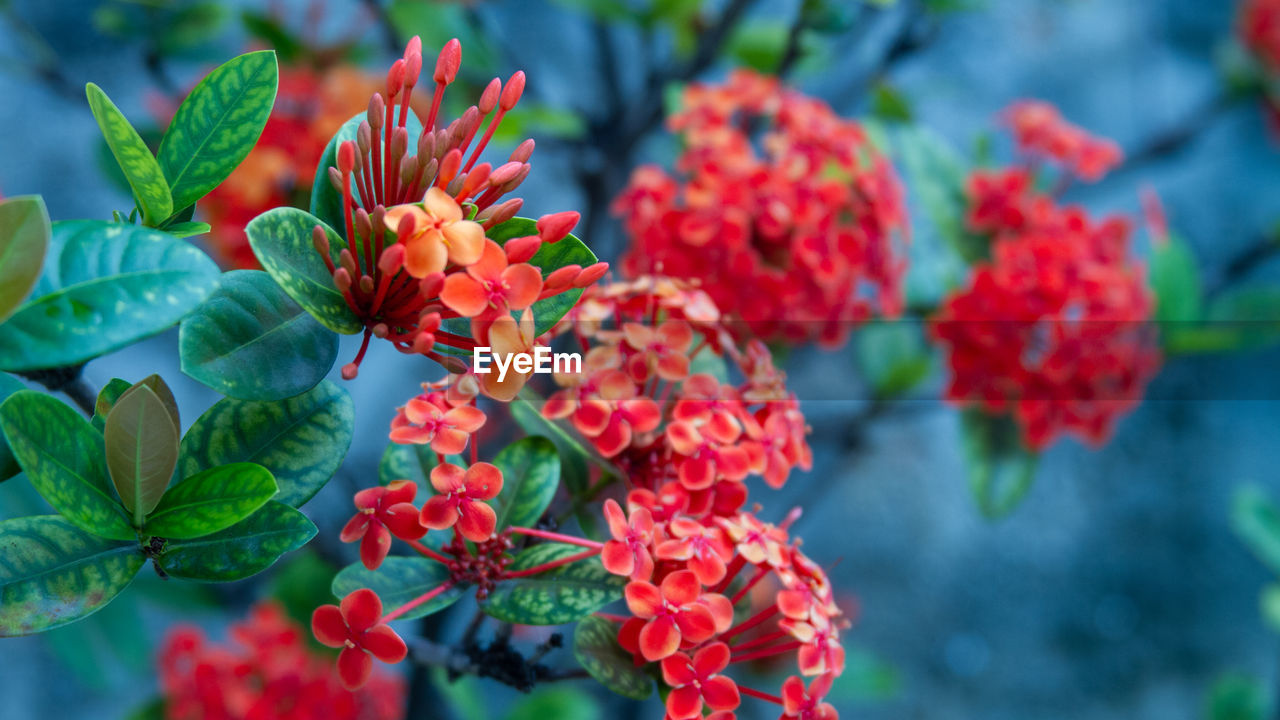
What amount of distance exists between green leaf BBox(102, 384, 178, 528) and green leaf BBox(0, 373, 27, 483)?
44 millimetres

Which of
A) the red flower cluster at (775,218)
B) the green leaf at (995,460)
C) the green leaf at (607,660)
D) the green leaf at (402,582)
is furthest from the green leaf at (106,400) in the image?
the green leaf at (995,460)

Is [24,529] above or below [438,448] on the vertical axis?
below

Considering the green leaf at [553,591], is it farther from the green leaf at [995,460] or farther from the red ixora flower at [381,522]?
the green leaf at [995,460]

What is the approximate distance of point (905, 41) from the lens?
1.18 m

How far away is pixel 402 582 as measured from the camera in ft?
1.50

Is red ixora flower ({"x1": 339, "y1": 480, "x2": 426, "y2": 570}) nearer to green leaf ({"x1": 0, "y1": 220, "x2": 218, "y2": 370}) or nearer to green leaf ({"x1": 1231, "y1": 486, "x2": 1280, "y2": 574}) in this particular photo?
green leaf ({"x1": 0, "y1": 220, "x2": 218, "y2": 370})

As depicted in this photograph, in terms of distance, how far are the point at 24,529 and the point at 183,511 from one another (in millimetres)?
68

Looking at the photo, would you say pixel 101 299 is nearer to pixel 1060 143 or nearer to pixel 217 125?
pixel 217 125

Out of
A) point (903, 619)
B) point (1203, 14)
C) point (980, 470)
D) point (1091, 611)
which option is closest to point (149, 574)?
point (980, 470)

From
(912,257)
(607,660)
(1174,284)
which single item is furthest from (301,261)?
(1174,284)

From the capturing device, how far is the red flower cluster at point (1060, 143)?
39.4 inches

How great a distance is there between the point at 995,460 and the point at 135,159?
976 millimetres

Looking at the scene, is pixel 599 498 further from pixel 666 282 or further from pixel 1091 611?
pixel 1091 611

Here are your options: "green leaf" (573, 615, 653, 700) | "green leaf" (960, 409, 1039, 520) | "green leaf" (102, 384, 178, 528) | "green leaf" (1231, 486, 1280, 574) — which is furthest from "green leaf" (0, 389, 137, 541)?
"green leaf" (1231, 486, 1280, 574)
